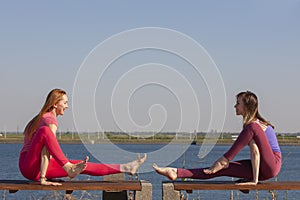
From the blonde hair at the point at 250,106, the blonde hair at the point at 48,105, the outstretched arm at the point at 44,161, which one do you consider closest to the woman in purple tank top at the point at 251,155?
the blonde hair at the point at 250,106

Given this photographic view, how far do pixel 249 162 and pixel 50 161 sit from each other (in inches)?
86.1

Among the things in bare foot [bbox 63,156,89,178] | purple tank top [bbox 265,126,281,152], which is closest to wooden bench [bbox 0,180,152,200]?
bare foot [bbox 63,156,89,178]

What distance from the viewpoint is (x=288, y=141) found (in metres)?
100

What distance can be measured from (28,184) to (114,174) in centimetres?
115

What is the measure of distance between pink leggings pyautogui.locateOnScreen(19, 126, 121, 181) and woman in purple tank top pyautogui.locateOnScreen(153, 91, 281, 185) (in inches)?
23.7

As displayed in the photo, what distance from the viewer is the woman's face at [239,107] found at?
21.6 ft

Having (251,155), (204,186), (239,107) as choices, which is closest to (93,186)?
(204,186)

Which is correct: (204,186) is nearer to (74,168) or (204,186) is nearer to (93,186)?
(93,186)

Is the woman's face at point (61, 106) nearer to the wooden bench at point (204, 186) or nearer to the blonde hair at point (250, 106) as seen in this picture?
the wooden bench at point (204, 186)

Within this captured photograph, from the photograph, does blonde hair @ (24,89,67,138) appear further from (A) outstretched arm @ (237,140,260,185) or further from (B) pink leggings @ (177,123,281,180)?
(A) outstretched arm @ (237,140,260,185)

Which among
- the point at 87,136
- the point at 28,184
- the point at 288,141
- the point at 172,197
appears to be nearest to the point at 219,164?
the point at 172,197

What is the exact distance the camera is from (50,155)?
253 inches

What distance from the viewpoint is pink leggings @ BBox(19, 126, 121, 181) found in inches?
243

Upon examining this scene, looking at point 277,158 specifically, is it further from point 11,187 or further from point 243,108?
point 11,187
